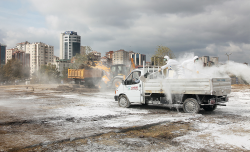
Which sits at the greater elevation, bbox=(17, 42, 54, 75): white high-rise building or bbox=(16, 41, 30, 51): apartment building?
bbox=(16, 41, 30, 51): apartment building

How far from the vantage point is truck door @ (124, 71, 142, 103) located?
10.4m

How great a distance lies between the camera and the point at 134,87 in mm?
10523

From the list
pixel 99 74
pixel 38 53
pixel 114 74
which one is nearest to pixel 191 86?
pixel 114 74

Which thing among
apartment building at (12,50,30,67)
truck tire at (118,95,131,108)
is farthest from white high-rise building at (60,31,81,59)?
truck tire at (118,95,131,108)

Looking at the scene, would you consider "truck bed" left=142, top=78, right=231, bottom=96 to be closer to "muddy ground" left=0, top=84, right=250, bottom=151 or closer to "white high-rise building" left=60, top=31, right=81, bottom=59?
"muddy ground" left=0, top=84, right=250, bottom=151

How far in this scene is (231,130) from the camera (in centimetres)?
611

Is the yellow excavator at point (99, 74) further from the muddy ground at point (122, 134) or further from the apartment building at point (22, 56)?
the apartment building at point (22, 56)

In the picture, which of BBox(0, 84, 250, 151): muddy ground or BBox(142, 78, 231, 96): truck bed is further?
BBox(142, 78, 231, 96): truck bed

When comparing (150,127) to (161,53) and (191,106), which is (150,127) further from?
(161,53)

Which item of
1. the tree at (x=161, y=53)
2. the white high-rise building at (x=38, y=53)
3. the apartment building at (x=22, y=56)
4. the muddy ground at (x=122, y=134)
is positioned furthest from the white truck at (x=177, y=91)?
the apartment building at (x=22, y=56)

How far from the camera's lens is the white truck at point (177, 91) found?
842 cm

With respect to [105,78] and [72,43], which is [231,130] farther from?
[72,43]

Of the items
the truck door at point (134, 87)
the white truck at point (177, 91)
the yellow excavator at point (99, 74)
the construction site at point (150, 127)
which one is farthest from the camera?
the yellow excavator at point (99, 74)

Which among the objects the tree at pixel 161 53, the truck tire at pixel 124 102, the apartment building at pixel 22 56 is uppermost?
the apartment building at pixel 22 56
